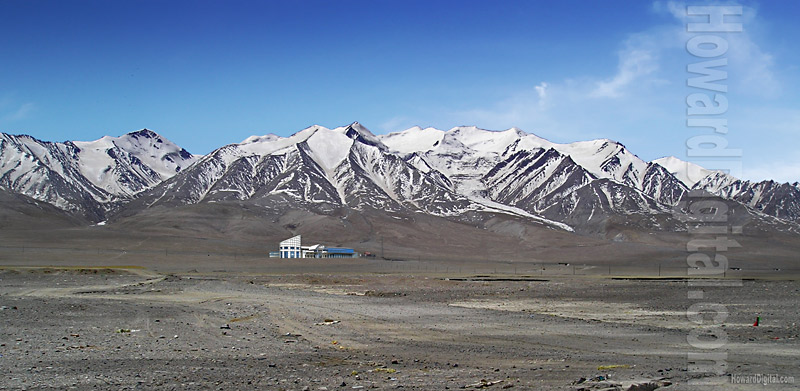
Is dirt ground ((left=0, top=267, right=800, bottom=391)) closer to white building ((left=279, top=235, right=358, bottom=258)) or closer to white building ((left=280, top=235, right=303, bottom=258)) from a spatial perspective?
white building ((left=279, top=235, right=358, bottom=258))

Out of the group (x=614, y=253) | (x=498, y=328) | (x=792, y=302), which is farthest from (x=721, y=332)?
(x=614, y=253)

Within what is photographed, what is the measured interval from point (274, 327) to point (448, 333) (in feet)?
19.2

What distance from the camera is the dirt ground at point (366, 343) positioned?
13992 millimetres

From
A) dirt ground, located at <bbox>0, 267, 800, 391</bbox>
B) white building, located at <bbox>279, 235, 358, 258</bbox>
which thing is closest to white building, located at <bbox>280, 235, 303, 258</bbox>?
white building, located at <bbox>279, 235, 358, 258</bbox>

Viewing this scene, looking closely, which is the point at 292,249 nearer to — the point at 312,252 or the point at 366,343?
the point at 312,252

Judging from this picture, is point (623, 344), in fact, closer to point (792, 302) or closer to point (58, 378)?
point (58, 378)

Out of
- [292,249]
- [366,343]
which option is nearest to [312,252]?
[292,249]

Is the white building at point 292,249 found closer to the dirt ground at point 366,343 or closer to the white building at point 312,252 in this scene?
the white building at point 312,252

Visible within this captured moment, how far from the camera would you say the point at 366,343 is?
1977 centimetres

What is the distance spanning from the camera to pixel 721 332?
22703 mm

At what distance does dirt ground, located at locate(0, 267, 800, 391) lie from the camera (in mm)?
13992

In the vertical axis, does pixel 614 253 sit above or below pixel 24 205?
below

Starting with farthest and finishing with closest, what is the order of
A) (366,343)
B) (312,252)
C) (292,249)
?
1. (292,249)
2. (312,252)
3. (366,343)

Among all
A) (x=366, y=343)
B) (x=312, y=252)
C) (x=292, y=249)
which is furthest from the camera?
(x=292, y=249)
